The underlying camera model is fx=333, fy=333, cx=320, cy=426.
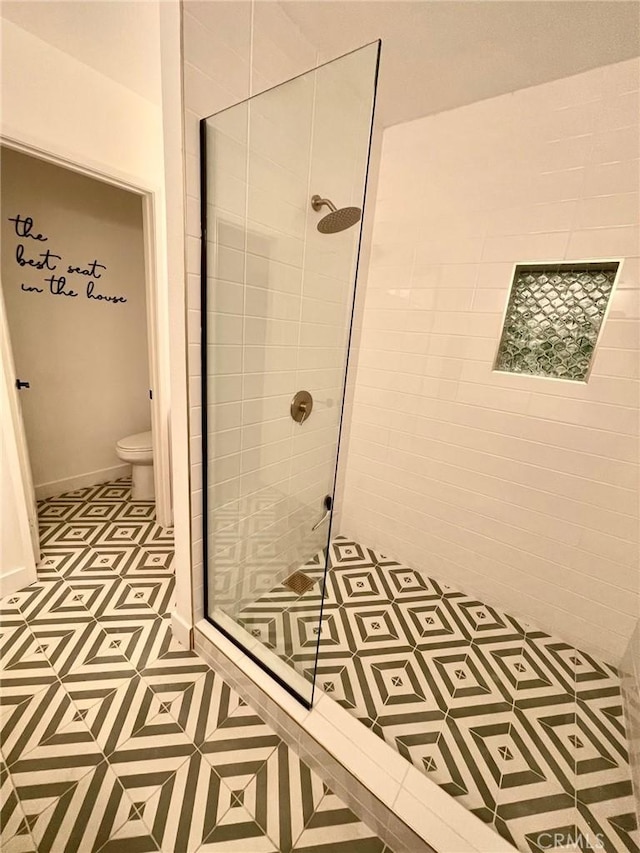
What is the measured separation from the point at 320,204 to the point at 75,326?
2.04 meters

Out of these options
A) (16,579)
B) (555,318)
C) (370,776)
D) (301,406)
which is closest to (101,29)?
(301,406)

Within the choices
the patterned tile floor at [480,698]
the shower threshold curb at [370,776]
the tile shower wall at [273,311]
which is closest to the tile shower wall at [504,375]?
the patterned tile floor at [480,698]

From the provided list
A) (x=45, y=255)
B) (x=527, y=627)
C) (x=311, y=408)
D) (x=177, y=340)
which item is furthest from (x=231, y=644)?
(x=45, y=255)

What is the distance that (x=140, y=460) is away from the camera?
2.30 meters

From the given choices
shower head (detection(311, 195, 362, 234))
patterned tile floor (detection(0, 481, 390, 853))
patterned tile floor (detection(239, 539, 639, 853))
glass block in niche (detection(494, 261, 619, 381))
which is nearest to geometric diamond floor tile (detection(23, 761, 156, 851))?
patterned tile floor (detection(0, 481, 390, 853))

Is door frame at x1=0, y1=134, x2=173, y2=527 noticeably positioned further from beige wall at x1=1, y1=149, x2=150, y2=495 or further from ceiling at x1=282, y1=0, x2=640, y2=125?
ceiling at x1=282, y1=0, x2=640, y2=125

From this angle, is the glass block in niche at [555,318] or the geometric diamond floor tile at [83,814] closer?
the geometric diamond floor tile at [83,814]

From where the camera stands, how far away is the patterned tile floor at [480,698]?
1.00m

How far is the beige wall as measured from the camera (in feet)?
6.61

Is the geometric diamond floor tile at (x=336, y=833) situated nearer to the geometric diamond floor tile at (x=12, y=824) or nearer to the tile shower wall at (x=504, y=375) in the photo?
the geometric diamond floor tile at (x=12, y=824)

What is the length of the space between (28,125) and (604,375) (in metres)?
2.47

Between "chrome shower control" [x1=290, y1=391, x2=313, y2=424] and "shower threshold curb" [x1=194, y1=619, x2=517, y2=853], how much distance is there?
3.10ft

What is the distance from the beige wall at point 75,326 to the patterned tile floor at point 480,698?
6.48ft

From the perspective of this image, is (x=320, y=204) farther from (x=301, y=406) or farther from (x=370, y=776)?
(x=370, y=776)
